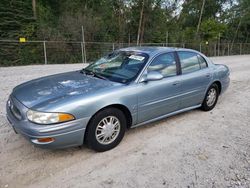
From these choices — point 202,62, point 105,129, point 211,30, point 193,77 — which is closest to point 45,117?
point 105,129

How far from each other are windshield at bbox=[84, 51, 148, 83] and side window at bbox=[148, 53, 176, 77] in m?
0.18

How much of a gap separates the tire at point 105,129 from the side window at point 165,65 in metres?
0.98

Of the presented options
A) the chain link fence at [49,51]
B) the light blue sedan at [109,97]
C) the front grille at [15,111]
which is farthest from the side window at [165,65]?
the chain link fence at [49,51]

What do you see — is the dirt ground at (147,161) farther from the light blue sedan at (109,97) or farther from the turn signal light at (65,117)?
the turn signal light at (65,117)

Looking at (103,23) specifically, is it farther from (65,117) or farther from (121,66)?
(65,117)

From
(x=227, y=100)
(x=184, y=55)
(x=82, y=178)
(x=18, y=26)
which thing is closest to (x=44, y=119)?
(x=82, y=178)

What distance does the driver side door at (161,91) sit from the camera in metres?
3.25

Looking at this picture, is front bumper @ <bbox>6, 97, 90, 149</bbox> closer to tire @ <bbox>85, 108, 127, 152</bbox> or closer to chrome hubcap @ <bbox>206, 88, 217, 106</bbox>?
tire @ <bbox>85, 108, 127, 152</bbox>

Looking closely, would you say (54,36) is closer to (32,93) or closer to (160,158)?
(32,93)

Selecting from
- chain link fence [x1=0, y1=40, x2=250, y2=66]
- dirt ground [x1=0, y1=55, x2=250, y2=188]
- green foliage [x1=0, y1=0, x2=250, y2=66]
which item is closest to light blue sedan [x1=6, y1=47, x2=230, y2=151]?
dirt ground [x1=0, y1=55, x2=250, y2=188]

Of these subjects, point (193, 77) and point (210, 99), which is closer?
point (193, 77)

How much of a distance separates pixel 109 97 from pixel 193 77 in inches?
78.5

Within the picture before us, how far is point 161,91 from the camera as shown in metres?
3.46

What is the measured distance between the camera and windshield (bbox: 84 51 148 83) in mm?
3283
